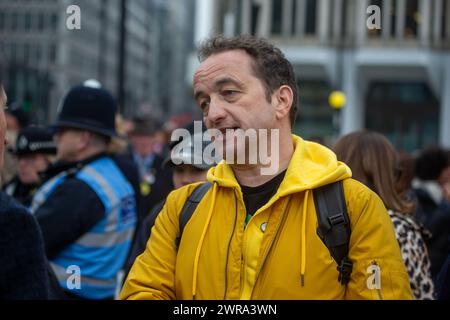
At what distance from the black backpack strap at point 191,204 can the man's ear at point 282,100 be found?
0.38 metres

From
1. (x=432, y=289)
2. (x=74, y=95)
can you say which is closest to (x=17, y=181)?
(x=74, y=95)

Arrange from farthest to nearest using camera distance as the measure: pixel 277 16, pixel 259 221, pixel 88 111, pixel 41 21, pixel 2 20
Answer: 1. pixel 41 21
2. pixel 2 20
3. pixel 277 16
4. pixel 88 111
5. pixel 259 221

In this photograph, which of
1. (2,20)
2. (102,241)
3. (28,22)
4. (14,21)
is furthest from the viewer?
(14,21)

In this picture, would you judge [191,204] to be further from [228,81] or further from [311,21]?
[311,21]

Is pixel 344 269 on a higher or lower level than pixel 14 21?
lower

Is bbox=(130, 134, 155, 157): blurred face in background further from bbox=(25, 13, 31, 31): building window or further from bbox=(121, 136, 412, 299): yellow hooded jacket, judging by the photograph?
bbox=(25, 13, 31, 31): building window

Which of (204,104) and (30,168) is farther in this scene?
(30,168)

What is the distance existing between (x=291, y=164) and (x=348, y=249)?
0.37 metres

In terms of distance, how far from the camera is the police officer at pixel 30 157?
5.98 metres

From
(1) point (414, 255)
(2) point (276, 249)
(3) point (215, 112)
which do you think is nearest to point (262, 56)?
(3) point (215, 112)

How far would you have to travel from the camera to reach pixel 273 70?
269cm

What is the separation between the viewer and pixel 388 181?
394cm

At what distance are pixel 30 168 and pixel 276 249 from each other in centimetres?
393
